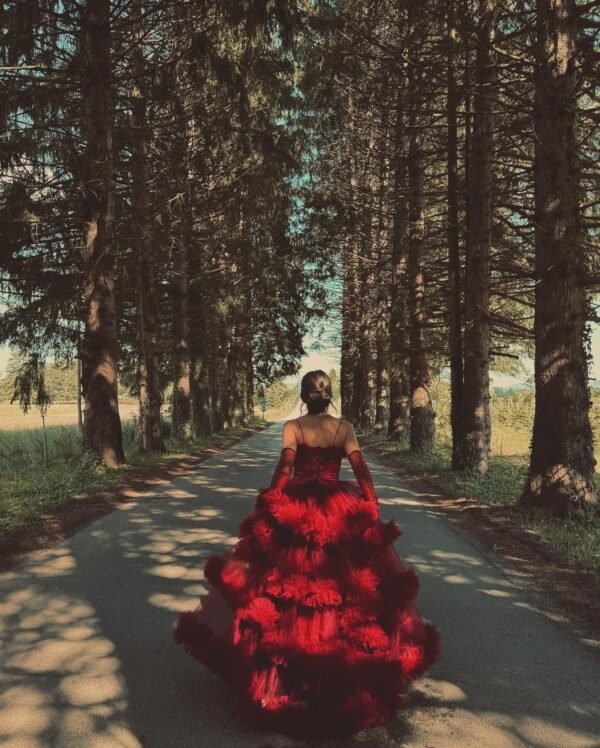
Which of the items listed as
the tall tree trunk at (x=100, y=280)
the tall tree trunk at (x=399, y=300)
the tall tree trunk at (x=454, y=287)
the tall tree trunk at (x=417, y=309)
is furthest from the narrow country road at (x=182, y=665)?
the tall tree trunk at (x=399, y=300)

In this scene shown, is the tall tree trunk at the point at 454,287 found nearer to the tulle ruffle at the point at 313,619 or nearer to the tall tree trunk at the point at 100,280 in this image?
the tall tree trunk at the point at 100,280

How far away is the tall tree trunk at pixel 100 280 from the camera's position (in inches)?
517

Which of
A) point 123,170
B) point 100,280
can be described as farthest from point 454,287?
point 123,170

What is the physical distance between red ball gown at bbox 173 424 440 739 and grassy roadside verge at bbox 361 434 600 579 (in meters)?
3.32

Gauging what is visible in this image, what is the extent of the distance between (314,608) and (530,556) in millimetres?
4058

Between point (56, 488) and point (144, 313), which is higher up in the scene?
point (144, 313)

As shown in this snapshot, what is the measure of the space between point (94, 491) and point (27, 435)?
13.2m

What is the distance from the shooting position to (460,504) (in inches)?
385

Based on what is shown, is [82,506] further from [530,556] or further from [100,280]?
[530,556]

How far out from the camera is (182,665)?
3.79 m

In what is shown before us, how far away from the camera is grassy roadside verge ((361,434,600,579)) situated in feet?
21.0

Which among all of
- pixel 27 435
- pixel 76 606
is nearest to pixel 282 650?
pixel 76 606

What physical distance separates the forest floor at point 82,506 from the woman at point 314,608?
12.6 feet

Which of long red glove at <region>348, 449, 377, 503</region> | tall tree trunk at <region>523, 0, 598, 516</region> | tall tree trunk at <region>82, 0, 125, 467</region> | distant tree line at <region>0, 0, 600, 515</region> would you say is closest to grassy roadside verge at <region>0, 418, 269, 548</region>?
tall tree trunk at <region>82, 0, 125, 467</region>
